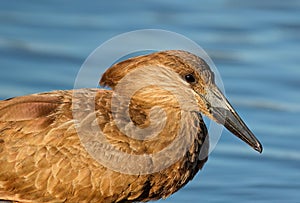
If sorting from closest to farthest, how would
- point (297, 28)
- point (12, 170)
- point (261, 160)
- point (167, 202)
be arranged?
point (12, 170), point (167, 202), point (261, 160), point (297, 28)

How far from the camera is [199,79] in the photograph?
29.0 ft

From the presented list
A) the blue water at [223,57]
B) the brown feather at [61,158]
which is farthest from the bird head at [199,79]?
the blue water at [223,57]

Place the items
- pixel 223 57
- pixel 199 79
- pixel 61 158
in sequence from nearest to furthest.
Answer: pixel 61 158
pixel 199 79
pixel 223 57

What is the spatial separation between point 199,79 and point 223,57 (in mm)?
4615

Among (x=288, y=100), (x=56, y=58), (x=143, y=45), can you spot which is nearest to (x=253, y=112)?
(x=288, y=100)

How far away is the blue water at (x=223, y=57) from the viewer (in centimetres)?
1078

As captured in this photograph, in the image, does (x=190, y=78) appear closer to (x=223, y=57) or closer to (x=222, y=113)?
(x=222, y=113)

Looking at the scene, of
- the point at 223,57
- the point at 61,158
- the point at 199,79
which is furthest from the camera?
the point at 223,57

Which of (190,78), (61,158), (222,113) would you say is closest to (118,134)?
(61,158)

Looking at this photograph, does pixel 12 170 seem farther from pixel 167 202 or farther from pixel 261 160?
pixel 261 160

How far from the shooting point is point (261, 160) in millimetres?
11125

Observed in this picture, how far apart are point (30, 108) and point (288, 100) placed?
428cm

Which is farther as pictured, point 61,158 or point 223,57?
point 223,57

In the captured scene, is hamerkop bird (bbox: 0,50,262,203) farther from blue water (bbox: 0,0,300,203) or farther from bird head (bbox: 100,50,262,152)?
blue water (bbox: 0,0,300,203)
